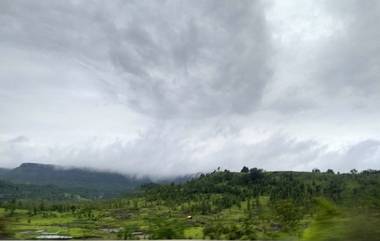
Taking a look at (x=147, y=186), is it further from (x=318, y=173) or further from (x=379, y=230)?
(x=379, y=230)

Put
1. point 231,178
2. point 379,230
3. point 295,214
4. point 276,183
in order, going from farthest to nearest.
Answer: point 231,178 < point 276,183 < point 295,214 < point 379,230

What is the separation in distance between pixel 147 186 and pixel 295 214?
135004 millimetres

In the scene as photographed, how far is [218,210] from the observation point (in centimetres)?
9431

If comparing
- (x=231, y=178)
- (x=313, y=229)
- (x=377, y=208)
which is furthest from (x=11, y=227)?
(x=231, y=178)

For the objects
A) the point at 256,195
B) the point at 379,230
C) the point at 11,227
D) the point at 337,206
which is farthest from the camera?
the point at 256,195

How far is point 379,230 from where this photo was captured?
5.63 meters

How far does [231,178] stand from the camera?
429 ft

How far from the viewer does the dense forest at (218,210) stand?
231 inches

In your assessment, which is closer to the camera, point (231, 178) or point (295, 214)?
point (295, 214)

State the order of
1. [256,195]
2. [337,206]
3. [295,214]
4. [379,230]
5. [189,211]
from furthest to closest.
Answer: [256,195]
[189,211]
[295,214]
[337,206]
[379,230]

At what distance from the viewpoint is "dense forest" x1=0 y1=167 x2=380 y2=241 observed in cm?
587

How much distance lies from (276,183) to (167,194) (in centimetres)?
2654

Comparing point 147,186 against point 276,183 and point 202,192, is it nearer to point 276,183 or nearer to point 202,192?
point 202,192

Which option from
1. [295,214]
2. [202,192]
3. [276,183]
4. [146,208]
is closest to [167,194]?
[202,192]
